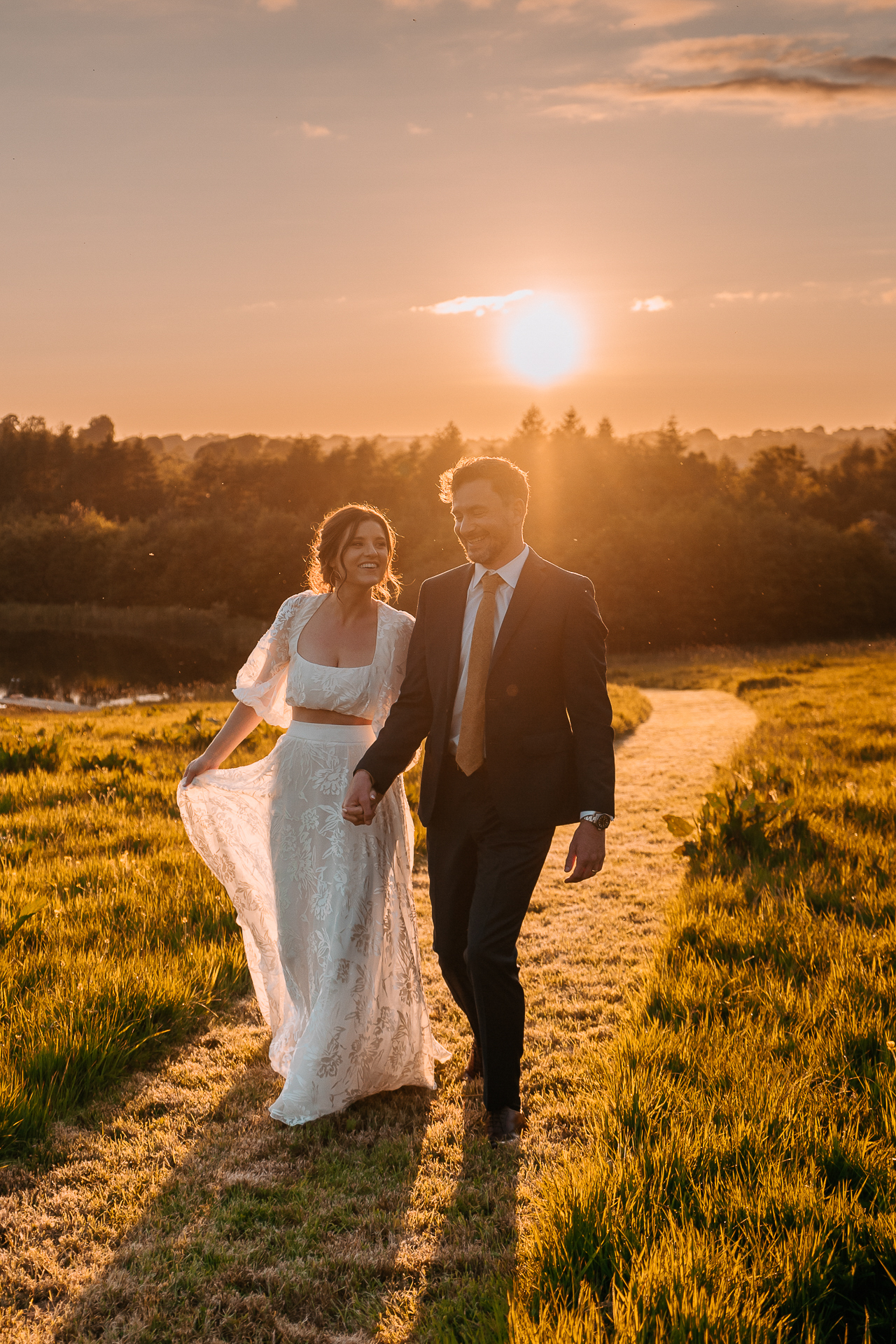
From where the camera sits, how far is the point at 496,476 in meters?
3.32

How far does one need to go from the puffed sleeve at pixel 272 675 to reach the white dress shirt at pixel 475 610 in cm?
87

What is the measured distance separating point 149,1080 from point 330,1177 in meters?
0.98

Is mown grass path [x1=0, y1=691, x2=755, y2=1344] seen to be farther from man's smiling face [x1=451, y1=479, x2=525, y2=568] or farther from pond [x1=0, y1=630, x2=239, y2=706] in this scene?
pond [x1=0, y1=630, x2=239, y2=706]

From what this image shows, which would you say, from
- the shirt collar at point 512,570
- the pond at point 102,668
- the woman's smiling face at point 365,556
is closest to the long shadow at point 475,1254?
the shirt collar at point 512,570

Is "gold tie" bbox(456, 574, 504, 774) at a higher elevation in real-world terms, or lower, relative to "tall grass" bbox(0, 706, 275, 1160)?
higher

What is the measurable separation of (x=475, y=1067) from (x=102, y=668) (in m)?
28.8

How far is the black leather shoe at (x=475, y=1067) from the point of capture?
3.69 metres

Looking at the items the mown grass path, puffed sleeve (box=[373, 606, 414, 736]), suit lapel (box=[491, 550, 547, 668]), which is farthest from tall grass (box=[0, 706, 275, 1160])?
suit lapel (box=[491, 550, 547, 668])

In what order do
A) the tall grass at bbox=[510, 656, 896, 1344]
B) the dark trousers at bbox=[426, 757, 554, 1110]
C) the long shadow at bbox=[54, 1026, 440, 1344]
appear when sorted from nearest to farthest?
the tall grass at bbox=[510, 656, 896, 1344] → the long shadow at bbox=[54, 1026, 440, 1344] → the dark trousers at bbox=[426, 757, 554, 1110]

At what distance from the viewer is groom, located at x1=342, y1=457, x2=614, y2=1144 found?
10.5 ft

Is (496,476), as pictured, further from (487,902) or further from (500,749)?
(487,902)

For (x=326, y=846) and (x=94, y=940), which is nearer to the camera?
(x=326, y=846)

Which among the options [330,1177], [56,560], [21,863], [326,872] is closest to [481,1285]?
[330,1177]

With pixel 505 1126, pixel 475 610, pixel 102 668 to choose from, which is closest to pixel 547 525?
pixel 102 668
